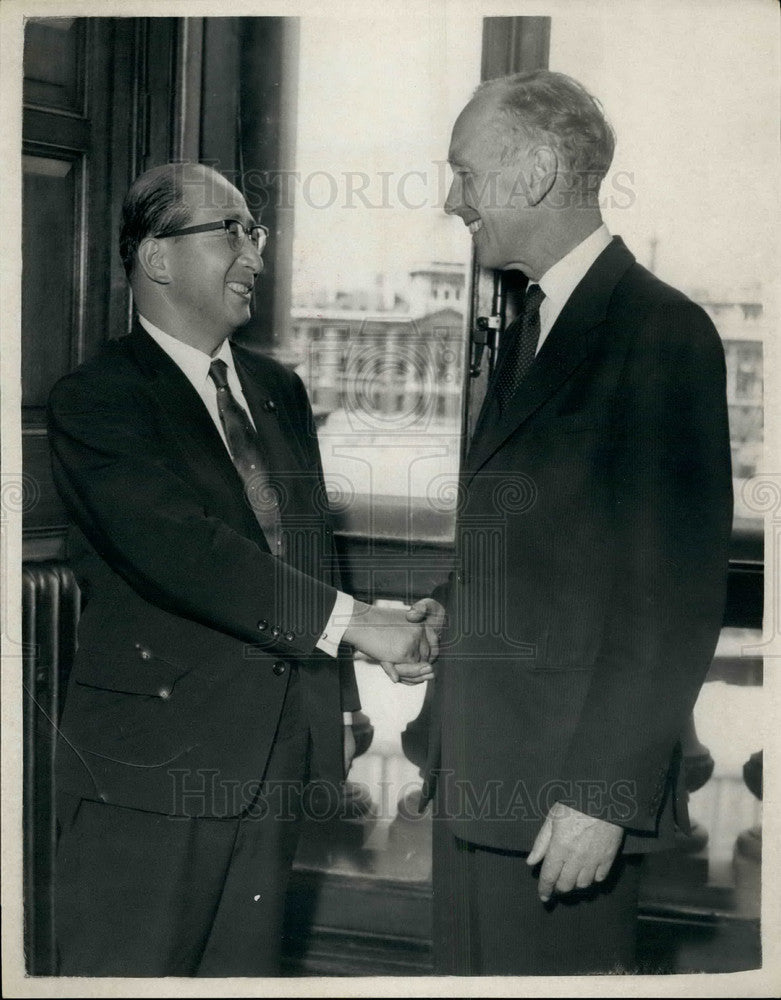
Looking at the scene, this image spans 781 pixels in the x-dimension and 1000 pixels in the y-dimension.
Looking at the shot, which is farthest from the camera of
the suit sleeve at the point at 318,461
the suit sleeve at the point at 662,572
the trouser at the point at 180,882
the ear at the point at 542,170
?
the suit sleeve at the point at 318,461

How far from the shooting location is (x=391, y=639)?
5.06 feet

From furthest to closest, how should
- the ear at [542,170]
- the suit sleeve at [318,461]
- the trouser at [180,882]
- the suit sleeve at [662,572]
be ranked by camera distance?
the suit sleeve at [318,461] < the trouser at [180,882] < the ear at [542,170] < the suit sleeve at [662,572]

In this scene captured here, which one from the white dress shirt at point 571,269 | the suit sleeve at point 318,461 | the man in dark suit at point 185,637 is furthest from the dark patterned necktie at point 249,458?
the white dress shirt at point 571,269

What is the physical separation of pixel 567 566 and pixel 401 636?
1.02 ft

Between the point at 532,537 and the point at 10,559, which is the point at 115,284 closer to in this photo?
the point at 10,559

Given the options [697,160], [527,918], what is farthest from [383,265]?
[527,918]

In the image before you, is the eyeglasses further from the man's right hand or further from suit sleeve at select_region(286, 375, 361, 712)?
the man's right hand

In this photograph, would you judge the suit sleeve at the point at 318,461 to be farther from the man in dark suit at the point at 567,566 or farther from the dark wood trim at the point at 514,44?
the dark wood trim at the point at 514,44

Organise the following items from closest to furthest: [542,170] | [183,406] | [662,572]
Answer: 1. [662,572]
2. [542,170]
3. [183,406]

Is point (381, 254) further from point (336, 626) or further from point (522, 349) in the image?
point (336, 626)

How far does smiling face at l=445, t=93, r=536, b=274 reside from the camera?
143 cm

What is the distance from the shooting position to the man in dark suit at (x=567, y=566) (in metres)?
1.29

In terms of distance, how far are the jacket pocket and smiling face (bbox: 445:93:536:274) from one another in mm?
800

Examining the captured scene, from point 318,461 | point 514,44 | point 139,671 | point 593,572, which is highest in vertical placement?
point 514,44
